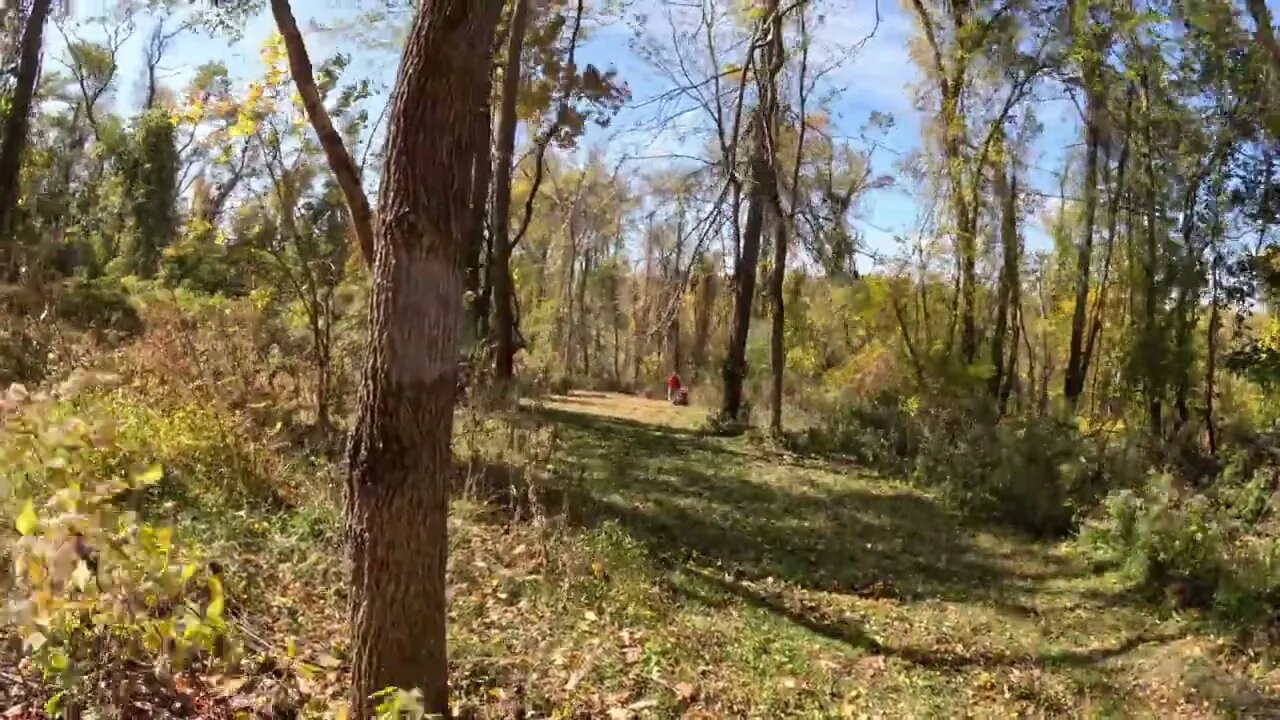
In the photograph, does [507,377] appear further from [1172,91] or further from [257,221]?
[1172,91]

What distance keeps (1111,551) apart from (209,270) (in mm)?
15181

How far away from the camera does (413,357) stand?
3.35 meters

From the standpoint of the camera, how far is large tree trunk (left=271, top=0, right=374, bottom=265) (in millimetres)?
8352

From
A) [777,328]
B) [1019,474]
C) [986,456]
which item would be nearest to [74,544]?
[1019,474]

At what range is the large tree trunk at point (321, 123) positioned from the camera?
835 centimetres

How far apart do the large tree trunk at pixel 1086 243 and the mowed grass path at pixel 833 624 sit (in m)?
9.78

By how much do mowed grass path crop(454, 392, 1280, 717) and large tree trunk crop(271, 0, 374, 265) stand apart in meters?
2.94

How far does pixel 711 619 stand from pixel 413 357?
3.72 meters

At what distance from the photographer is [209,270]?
17.3 meters

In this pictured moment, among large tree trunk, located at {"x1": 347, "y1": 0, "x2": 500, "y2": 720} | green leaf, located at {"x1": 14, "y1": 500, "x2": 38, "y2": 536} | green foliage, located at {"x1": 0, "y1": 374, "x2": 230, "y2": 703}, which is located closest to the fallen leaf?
large tree trunk, located at {"x1": 347, "y1": 0, "x2": 500, "y2": 720}

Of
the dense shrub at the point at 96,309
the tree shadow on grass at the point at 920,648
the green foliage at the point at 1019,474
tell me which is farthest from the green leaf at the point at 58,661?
the dense shrub at the point at 96,309

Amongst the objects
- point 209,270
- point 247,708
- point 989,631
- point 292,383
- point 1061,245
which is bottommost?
point 989,631

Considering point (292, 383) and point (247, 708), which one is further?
point (292, 383)

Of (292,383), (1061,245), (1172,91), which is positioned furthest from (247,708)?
(1061,245)
